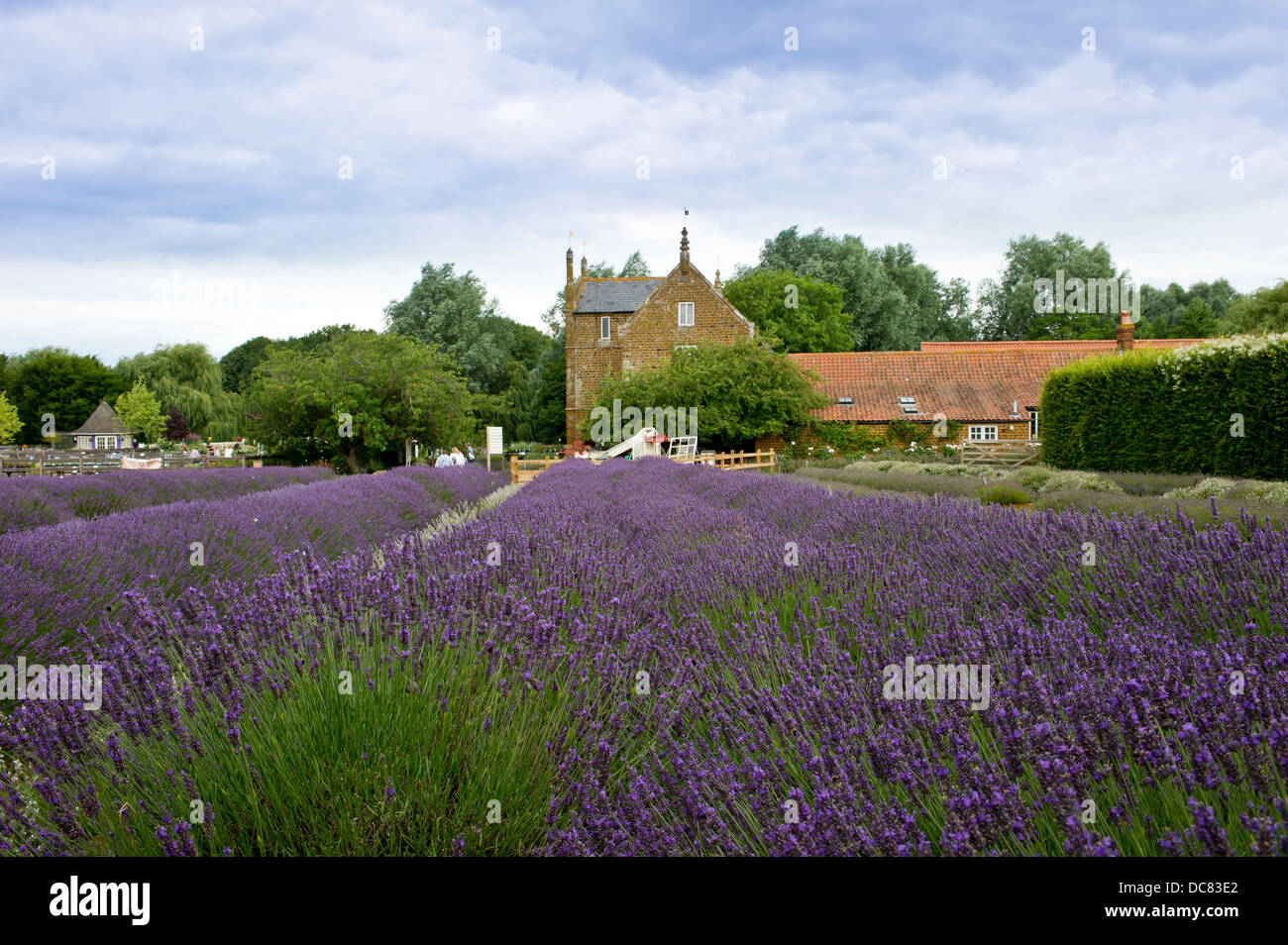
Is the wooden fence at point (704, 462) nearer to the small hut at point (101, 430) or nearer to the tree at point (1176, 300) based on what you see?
the tree at point (1176, 300)

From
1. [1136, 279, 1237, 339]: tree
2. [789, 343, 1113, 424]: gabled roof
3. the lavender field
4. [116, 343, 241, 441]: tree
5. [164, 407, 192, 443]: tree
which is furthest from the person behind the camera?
[1136, 279, 1237, 339]: tree

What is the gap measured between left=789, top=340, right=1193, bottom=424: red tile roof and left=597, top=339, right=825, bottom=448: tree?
5.83ft

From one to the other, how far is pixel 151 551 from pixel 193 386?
56.4 metres

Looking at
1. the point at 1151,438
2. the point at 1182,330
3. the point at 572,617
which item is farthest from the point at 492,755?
the point at 1182,330

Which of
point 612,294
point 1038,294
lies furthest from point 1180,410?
point 1038,294

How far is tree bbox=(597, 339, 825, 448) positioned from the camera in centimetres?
3127

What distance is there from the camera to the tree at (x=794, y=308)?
4459cm

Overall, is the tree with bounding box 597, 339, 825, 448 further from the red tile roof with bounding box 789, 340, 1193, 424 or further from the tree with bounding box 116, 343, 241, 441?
the tree with bounding box 116, 343, 241, 441

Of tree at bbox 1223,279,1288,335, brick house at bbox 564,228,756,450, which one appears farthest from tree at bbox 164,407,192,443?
tree at bbox 1223,279,1288,335

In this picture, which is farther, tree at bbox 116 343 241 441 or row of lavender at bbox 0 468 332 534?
tree at bbox 116 343 241 441

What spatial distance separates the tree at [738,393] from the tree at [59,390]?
4990cm

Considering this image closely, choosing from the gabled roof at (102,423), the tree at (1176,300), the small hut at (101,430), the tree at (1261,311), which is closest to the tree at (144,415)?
the small hut at (101,430)

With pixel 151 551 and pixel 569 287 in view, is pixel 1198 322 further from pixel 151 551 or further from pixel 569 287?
pixel 151 551
